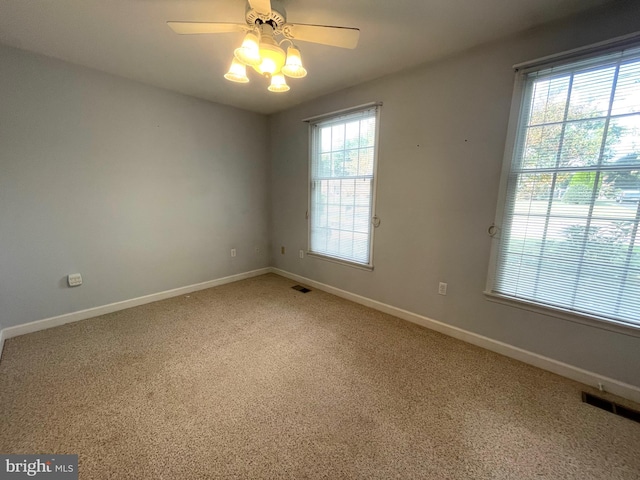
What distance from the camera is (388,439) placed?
4.52 feet

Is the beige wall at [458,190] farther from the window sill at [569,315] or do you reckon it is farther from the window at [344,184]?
the window at [344,184]

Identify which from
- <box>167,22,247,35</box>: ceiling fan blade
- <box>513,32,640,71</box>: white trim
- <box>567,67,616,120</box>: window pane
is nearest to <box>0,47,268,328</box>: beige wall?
<box>167,22,247,35</box>: ceiling fan blade

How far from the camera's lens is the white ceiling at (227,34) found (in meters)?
1.62

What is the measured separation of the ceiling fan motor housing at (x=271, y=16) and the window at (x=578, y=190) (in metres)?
1.74

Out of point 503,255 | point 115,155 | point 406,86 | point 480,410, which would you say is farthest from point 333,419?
point 115,155

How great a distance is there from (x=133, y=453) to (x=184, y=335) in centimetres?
115

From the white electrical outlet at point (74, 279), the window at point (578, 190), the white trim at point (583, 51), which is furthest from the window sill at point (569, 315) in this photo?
the white electrical outlet at point (74, 279)

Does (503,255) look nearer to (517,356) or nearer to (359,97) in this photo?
(517,356)

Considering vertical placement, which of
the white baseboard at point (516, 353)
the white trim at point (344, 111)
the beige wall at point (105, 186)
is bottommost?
the white baseboard at point (516, 353)

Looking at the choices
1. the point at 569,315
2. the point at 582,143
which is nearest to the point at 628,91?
the point at 582,143

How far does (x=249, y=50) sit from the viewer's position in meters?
1.38

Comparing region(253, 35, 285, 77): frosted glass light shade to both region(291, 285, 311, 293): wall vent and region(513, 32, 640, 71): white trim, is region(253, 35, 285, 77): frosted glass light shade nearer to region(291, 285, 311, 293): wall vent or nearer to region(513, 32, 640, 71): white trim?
region(513, 32, 640, 71): white trim

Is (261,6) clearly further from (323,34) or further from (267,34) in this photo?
(323,34)

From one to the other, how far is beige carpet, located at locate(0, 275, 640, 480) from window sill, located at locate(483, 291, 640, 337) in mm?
446
